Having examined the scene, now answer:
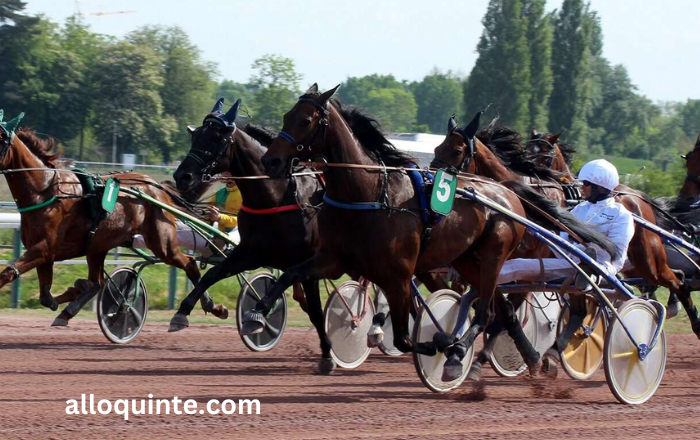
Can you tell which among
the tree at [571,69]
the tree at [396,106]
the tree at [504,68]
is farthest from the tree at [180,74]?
the tree at [396,106]

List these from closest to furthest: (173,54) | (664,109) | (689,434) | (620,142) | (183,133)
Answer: (689,434) < (183,133) < (173,54) < (620,142) < (664,109)

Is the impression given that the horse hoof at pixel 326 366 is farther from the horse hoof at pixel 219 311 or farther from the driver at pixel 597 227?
the horse hoof at pixel 219 311

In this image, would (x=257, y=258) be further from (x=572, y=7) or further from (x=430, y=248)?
(x=572, y=7)

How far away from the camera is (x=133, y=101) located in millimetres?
45062

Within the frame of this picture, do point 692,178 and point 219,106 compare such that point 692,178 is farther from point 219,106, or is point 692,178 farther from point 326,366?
point 219,106

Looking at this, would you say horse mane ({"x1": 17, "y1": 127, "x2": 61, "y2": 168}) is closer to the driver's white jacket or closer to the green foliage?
the driver's white jacket

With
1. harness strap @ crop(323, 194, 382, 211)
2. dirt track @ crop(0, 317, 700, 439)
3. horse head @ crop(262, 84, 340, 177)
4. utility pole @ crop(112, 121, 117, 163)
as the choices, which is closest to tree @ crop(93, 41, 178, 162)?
utility pole @ crop(112, 121, 117, 163)

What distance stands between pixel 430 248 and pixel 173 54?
46.7m

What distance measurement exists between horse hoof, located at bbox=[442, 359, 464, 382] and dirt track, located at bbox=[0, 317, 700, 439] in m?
0.14

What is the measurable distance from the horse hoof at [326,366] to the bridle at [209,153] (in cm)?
159

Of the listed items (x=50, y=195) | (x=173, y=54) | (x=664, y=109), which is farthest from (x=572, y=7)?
Answer: (x=664, y=109)

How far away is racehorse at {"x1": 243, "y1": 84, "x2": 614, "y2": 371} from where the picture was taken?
6387mm

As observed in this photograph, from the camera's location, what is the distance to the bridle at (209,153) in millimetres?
7680

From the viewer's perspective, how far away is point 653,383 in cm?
675
